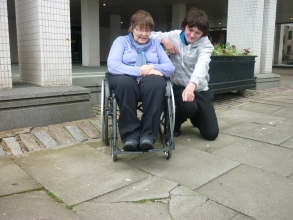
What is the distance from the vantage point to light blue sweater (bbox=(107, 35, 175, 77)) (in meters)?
2.86

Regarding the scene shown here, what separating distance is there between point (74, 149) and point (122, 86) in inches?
42.5

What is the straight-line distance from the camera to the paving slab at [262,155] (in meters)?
2.87

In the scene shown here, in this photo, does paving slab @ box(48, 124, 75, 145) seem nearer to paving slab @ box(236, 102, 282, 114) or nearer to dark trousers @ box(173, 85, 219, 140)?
dark trousers @ box(173, 85, 219, 140)

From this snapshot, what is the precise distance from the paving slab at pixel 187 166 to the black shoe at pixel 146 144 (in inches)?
9.4

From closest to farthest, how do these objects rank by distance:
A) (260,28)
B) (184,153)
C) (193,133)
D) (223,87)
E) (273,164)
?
(273,164)
(184,153)
(193,133)
(223,87)
(260,28)

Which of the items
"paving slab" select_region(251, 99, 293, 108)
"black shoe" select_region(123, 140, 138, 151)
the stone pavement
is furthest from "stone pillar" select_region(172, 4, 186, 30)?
"black shoe" select_region(123, 140, 138, 151)

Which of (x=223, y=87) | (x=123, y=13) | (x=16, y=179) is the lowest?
(x=16, y=179)

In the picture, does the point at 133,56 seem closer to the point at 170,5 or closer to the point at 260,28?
the point at 260,28

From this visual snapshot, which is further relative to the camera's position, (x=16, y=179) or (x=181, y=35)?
(x=181, y=35)

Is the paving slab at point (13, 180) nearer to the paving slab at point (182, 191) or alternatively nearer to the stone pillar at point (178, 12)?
the paving slab at point (182, 191)

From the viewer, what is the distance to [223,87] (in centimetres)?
588

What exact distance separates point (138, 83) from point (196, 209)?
4.16 feet

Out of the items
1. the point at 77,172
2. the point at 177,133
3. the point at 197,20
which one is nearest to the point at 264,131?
the point at 177,133

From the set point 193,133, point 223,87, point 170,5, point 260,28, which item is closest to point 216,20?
point 170,5
